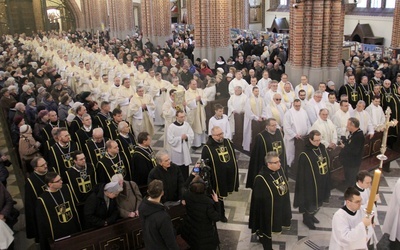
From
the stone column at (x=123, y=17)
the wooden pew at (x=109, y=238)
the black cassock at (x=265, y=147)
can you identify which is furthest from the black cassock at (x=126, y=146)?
the stone column at (x=123, y=17)

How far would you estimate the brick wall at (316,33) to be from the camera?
1176 centimetres

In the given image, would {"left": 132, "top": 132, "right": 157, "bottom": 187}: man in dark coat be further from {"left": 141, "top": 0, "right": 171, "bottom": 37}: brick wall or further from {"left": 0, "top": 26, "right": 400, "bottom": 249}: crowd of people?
{"left": 141, "top": 0, "right": 171, "bottom": 37}: brick wall

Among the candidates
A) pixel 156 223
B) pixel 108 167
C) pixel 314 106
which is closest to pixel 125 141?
pixel 108 167

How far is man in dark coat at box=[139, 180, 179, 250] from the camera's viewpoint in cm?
462

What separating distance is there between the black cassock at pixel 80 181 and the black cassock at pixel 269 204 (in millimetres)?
2552

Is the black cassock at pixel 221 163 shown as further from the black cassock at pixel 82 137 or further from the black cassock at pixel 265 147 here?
the black cassock at pixel 82 137

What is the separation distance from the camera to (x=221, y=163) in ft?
23.0

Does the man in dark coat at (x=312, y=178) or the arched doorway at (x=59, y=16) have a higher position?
the arched doorway at (x=59, y=16)

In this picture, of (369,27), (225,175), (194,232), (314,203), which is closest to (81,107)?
(225,175)

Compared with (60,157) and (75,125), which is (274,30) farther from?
(60,157)

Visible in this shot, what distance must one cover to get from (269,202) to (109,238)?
2.28 meters

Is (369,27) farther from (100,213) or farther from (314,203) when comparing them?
(100,213)

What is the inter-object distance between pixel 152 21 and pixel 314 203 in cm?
1988

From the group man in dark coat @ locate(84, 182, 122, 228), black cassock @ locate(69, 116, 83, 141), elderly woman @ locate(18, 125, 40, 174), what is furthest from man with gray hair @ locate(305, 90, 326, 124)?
elderly woman @ locate(18, 125, 40, 174)
